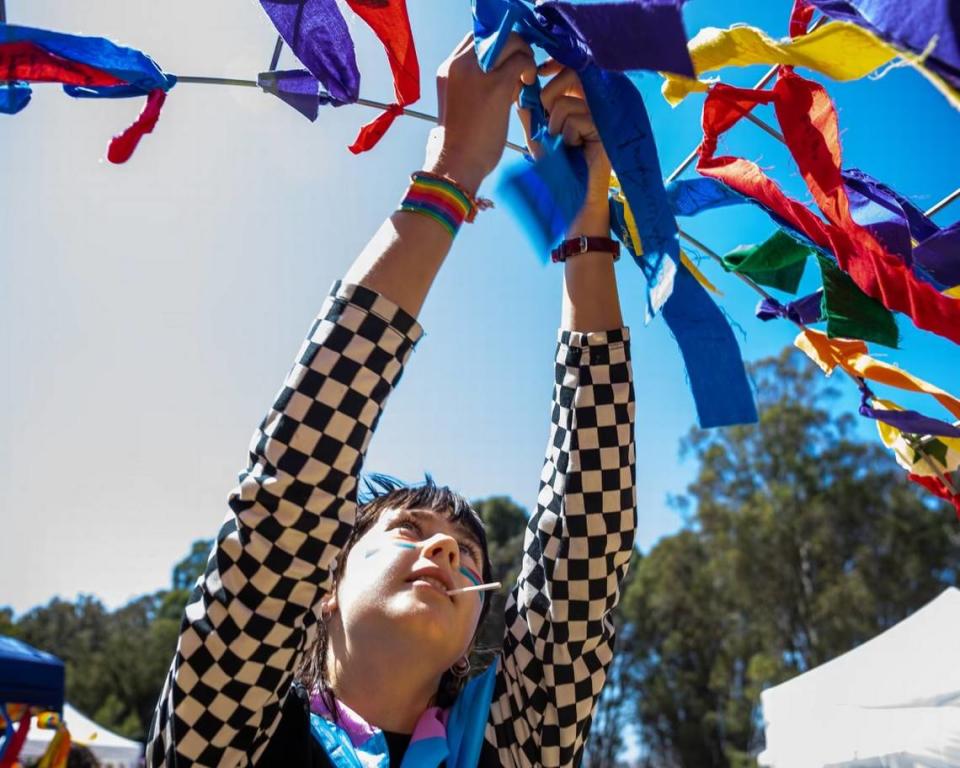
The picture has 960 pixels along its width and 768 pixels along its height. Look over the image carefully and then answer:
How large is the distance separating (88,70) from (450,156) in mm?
568

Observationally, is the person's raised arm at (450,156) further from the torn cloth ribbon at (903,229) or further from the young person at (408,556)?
the torn cloth ribbon at (903,229)

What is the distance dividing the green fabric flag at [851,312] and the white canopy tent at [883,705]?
128 inches

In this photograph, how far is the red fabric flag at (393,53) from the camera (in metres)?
1.13

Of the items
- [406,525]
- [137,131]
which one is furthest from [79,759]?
[137,131]

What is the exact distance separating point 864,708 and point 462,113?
458cm

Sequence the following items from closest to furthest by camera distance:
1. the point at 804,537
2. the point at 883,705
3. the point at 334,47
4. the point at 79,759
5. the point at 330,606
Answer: the point at 334,47 < the point at 330,606 < the point at 883,705 < the point at 79,759 < the point at 804,537

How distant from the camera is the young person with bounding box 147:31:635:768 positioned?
0.85 meters

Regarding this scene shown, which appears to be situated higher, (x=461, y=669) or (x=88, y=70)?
(x=88, y=70)

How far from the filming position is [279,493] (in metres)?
0.83

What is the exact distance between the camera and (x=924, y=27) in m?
0.70

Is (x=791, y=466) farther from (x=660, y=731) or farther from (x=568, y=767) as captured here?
(x=568, y=767)

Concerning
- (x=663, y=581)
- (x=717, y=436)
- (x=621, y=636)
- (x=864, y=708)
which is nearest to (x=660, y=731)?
(x=621, y=636)

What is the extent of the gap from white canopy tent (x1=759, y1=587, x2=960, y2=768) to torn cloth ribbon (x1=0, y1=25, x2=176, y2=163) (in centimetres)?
404

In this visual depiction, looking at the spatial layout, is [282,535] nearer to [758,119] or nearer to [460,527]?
[460,527]
